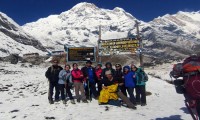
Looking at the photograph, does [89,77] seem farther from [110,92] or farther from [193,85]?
[193,85]

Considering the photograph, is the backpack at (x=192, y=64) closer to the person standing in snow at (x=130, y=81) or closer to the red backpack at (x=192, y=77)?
the red backpack at (x=192, y=77)

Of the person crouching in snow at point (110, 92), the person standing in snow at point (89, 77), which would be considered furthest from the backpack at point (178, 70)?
the person standing in snow at point (89, 77)

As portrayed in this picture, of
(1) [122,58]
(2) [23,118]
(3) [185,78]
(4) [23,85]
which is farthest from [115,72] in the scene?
(1) [122,58]

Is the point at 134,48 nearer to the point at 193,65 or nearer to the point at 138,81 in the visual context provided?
the point at 138,81

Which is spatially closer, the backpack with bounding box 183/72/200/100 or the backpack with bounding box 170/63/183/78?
the backpack with bounding box 183/72/200/100

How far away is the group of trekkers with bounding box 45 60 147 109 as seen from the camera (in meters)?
16.8

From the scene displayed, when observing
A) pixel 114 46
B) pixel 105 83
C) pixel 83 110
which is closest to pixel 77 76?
pixel 105 83

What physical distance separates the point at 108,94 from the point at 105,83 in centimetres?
56

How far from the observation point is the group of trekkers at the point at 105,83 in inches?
663

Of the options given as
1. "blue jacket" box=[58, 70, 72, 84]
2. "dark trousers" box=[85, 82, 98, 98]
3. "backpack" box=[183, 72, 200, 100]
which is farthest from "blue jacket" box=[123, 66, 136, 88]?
"backpack" box=[183, 72, 200, 100]

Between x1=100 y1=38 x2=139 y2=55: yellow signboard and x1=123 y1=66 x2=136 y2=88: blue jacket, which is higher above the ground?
x1=100 y1=38 x2=139 y2=55: yellow signboard

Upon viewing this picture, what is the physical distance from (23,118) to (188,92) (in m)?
8.33

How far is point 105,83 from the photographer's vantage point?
16891 mm

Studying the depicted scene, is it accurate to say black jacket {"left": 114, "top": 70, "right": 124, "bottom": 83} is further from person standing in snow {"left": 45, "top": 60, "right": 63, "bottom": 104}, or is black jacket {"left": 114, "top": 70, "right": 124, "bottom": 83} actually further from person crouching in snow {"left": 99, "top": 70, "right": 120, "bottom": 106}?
person standing in snow {"left": 45, "top": 60, "right": 63, "bottom": 104}
